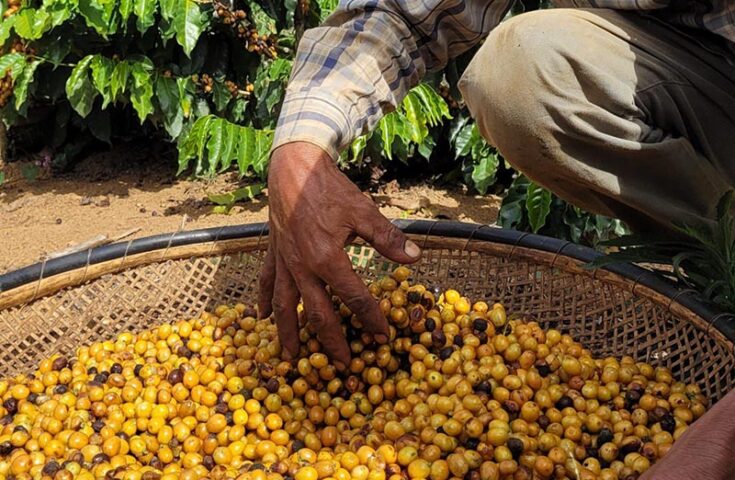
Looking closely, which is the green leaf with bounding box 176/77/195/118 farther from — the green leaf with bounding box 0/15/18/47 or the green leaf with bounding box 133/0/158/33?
the green leaf with bounding box 0/15/18/47

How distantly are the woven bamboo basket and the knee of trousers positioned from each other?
46 centimetres

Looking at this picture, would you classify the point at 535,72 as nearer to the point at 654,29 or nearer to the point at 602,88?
the point at 602,88

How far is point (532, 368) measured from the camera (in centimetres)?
237

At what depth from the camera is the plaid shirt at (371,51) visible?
7.00 ft

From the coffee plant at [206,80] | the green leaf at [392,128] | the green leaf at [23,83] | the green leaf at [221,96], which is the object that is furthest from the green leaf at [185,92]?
the green leaf at [392,128]

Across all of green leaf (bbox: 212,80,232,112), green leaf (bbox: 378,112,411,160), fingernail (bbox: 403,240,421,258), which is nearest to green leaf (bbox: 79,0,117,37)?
green leaf (bbox: 212,80,232,112)

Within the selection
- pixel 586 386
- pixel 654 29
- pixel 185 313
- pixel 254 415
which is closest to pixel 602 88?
pixel 654 29

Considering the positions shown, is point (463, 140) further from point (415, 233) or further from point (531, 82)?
point (531, 82)

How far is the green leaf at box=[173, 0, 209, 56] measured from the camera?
4.29 metres

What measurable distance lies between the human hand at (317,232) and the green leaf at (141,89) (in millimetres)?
2647

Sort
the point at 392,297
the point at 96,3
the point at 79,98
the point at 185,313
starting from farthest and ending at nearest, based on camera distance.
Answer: the point at 79,98 → the point at 96,3 → the point at 185,313 → the point at 392,297

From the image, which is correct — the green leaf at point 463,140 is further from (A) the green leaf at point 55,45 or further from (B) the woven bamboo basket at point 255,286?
(A) the green leaf at point 55,45

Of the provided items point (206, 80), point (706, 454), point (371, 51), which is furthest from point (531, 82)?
point (206, 80)

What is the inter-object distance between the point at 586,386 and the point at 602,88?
0.85m
